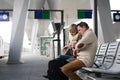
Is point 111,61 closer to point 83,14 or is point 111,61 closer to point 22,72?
point 22,72

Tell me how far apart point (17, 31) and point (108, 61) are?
50.2 ft

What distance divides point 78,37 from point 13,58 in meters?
15.1

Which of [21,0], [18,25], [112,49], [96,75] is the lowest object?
[96,75]

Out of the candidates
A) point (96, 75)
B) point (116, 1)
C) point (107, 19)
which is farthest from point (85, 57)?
point (116, 1)

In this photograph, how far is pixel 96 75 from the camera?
9297 mm

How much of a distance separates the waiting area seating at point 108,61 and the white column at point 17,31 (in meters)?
14.2

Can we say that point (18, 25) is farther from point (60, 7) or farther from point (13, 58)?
point (60, 7)

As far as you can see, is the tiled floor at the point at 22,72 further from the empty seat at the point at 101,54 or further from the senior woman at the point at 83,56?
the senior woman at the point at 83,56

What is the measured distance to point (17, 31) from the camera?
76.1 feet

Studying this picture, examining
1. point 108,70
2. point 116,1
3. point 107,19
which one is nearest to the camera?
point 108,70

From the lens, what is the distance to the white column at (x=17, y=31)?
23.1m

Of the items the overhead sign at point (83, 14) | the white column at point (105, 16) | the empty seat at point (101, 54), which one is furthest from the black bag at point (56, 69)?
the overhead sign at point (83, 14)

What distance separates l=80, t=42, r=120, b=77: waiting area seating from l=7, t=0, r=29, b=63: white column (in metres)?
14.2

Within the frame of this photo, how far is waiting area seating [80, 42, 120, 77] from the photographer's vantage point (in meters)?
7.48
